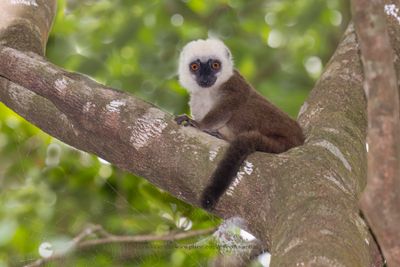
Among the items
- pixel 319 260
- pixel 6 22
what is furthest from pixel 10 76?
pixel 319 260

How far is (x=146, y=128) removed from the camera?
147 inches

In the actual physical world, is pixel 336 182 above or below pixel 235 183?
above

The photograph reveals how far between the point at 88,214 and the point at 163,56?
2574mm

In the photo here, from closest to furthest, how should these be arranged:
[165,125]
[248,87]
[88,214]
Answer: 1. [165,125]
2. [88,214]
3. [248,87]

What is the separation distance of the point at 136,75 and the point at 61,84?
2321 mm

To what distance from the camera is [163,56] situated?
21.6 feet

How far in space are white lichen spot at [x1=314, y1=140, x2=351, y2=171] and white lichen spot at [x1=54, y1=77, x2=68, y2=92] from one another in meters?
1.53

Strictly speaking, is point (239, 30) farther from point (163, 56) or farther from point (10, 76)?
point (10, 76)

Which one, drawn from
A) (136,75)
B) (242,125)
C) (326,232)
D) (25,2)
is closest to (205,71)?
(136,75)

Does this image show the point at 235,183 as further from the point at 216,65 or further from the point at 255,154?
the point at 216,65

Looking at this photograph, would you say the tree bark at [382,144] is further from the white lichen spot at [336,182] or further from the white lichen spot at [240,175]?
the white lichen spot at [240,175]

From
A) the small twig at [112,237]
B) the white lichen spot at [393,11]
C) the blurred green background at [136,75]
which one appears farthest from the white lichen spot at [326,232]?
the white lichen spot at [393,11]

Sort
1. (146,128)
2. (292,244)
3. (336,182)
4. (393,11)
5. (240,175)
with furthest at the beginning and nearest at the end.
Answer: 1. (393,11)
2. (146,128)
3. (240,175)
4. (336,182)
5. (292,244)

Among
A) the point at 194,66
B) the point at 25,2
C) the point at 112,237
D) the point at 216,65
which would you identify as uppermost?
the point at 25,2
